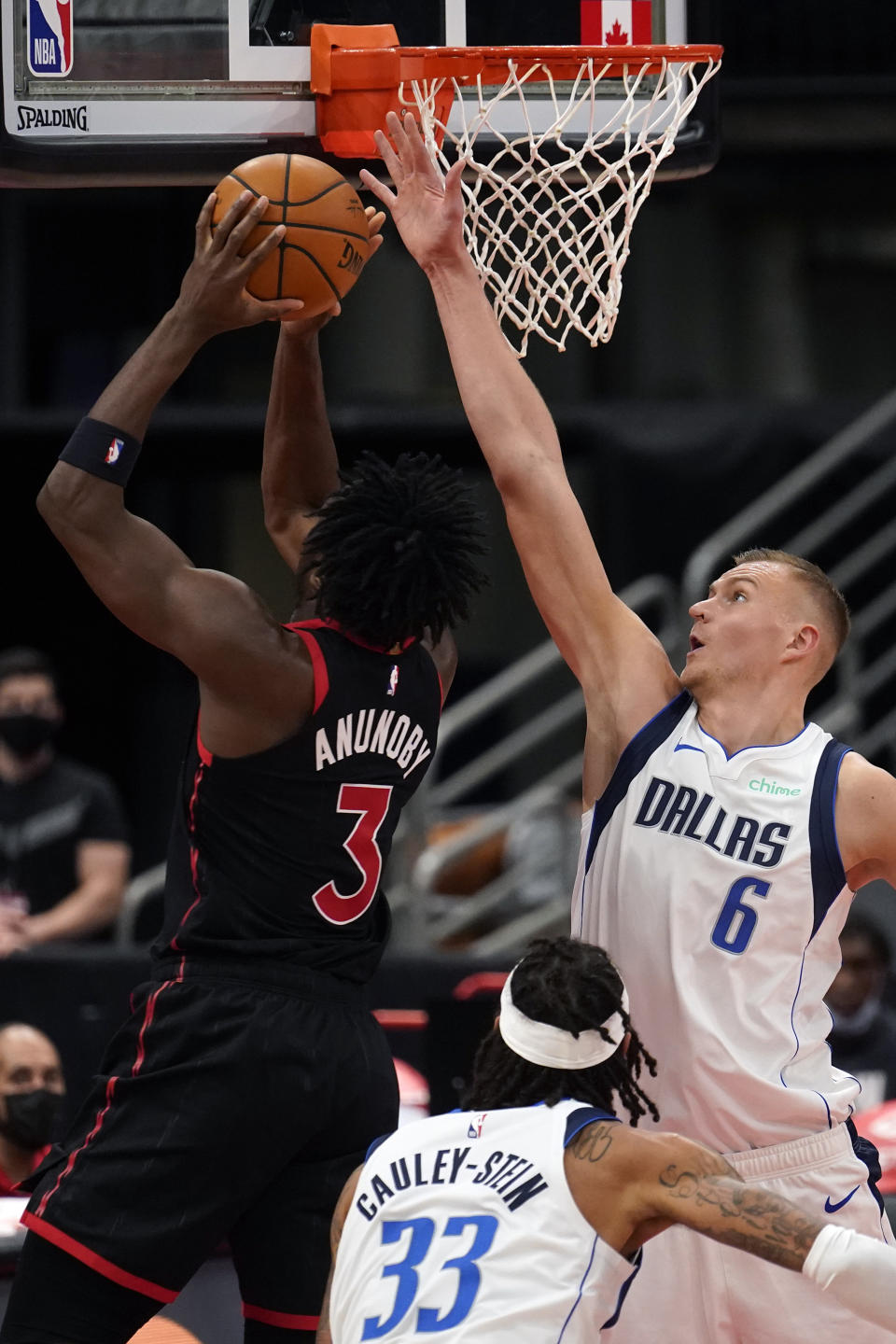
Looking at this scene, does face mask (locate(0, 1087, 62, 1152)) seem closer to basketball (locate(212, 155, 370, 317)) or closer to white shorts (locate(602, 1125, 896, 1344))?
white shorts (locate(602, 1125, 896, 1344))

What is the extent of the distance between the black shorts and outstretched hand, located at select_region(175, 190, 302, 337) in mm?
1218

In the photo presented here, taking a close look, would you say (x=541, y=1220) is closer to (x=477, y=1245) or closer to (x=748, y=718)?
(x=477, y=1245)

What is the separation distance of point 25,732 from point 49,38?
11.3 ft

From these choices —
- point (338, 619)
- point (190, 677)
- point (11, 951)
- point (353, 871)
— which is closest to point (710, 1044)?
point (353, 871)

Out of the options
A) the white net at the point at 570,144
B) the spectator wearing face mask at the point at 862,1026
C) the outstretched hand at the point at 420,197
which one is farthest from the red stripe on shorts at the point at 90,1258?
the spectator wearing face mask at the point at 862,1026

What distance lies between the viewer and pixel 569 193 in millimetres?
4504

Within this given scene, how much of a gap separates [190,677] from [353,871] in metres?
7.94

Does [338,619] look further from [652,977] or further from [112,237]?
[112,237]

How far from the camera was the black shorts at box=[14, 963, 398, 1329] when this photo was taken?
3.33 m

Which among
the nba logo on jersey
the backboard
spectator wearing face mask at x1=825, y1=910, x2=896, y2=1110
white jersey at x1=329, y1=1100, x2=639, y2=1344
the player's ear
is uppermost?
the backboard

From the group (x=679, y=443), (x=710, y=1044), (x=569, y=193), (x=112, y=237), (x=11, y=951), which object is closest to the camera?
(x=710, y=1044)

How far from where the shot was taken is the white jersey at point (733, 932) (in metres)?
3.55

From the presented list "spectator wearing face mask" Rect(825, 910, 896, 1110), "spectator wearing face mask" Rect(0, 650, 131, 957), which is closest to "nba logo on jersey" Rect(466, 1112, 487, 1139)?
"spectator wearing face mask" Rect(825, 910, 896, 1110)

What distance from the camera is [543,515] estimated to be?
3.82 meters
